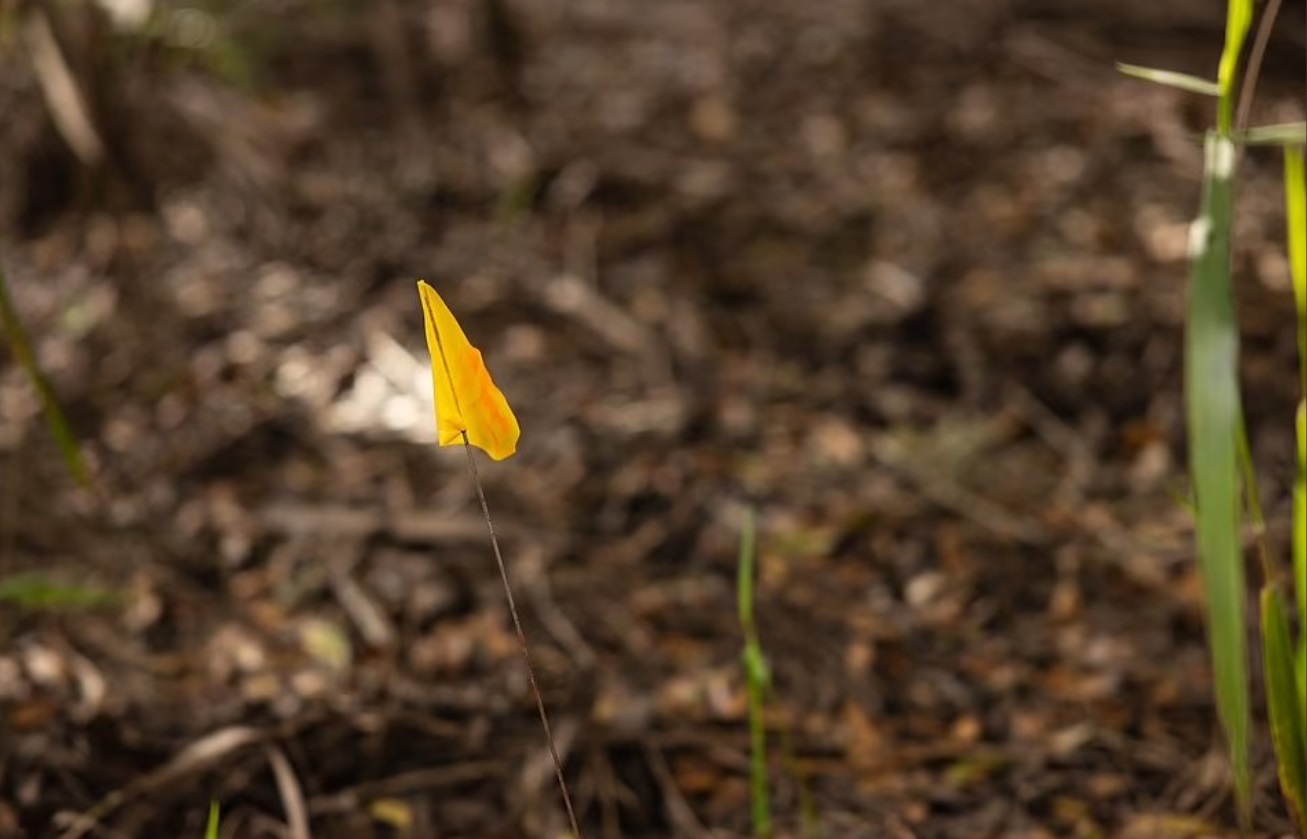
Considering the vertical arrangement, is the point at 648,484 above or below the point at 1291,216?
below

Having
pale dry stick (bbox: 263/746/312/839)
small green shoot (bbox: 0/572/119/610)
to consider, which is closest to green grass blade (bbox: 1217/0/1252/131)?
pale dry stick (bbox: 263/746/312/839)

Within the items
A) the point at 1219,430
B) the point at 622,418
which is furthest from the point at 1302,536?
the point at 622,418

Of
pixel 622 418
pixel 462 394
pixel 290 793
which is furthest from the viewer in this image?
pixel 622 418

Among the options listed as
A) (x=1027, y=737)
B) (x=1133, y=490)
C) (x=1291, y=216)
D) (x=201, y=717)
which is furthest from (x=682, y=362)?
(x=1291, y=216)

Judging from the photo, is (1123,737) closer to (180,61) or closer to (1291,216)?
(1291,216)

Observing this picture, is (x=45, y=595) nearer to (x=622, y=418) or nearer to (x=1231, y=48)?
(x=622, y=418)

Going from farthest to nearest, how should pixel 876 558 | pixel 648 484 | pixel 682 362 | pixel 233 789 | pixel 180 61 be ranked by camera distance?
pixel 180 61, pixel 682 362, pixel 648 484, pixel 876 558, pixel 233 789
